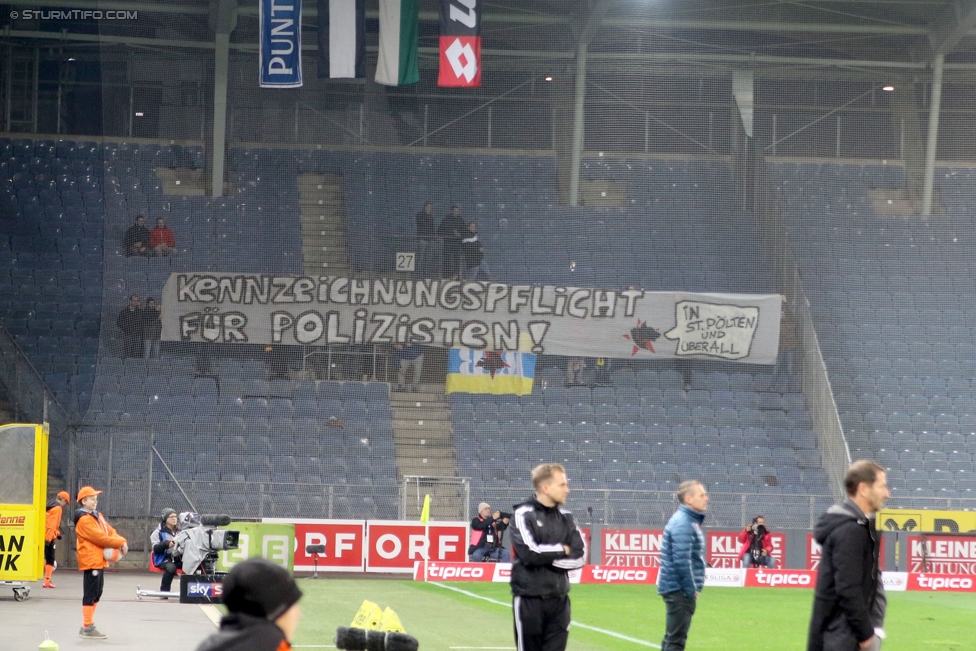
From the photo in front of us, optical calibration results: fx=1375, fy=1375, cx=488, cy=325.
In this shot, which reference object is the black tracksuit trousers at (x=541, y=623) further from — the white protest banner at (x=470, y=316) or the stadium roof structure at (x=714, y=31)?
the stadium roof structure at (x=714, y=31)

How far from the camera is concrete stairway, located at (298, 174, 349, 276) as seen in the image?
30.8m

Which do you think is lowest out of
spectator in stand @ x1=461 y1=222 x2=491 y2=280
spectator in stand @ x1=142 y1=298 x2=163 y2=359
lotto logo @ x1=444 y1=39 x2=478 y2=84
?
spectator in stand @ x1=142 y1=298 x2=163 y2=359

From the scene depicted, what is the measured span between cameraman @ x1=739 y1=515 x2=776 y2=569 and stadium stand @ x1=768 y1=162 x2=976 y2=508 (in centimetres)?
491

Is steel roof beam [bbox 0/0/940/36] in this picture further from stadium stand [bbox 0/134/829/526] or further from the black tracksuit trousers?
the black tracksuit trousers

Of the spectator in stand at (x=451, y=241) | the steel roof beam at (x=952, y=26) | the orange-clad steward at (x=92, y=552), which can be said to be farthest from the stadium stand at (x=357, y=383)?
the orange-clad steward at (x=92, y=552)

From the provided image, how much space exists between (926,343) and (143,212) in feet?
60.2

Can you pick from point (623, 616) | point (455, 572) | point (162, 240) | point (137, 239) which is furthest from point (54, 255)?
point (623, 616)

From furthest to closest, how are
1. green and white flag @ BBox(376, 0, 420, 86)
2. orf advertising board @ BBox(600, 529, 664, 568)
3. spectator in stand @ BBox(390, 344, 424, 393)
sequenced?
spectator in stand @ BBox(390, 344, 424, 393) < green and white flag @ BBox(376, 0, 420, 86) < orf advertising board @ BBox(600, 529, 664, 568)

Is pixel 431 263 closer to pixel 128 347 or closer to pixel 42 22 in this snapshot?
pixel 128 347

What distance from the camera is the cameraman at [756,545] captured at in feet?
84.7

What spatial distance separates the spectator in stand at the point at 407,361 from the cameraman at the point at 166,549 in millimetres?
8813

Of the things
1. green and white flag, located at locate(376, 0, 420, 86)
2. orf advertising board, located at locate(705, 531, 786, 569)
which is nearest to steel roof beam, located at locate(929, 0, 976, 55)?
green and white flag, located at locate(376, 0, 420, 86)

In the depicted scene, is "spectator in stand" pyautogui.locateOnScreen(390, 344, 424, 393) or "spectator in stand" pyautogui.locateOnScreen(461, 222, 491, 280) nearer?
"spectator in stand" pyautogui.locateOnScreen(390, 344, 424, 393)

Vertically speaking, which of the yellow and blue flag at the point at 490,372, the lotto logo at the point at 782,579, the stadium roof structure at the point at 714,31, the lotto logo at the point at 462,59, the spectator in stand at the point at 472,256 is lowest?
the lotto logo at the point at 782,579
